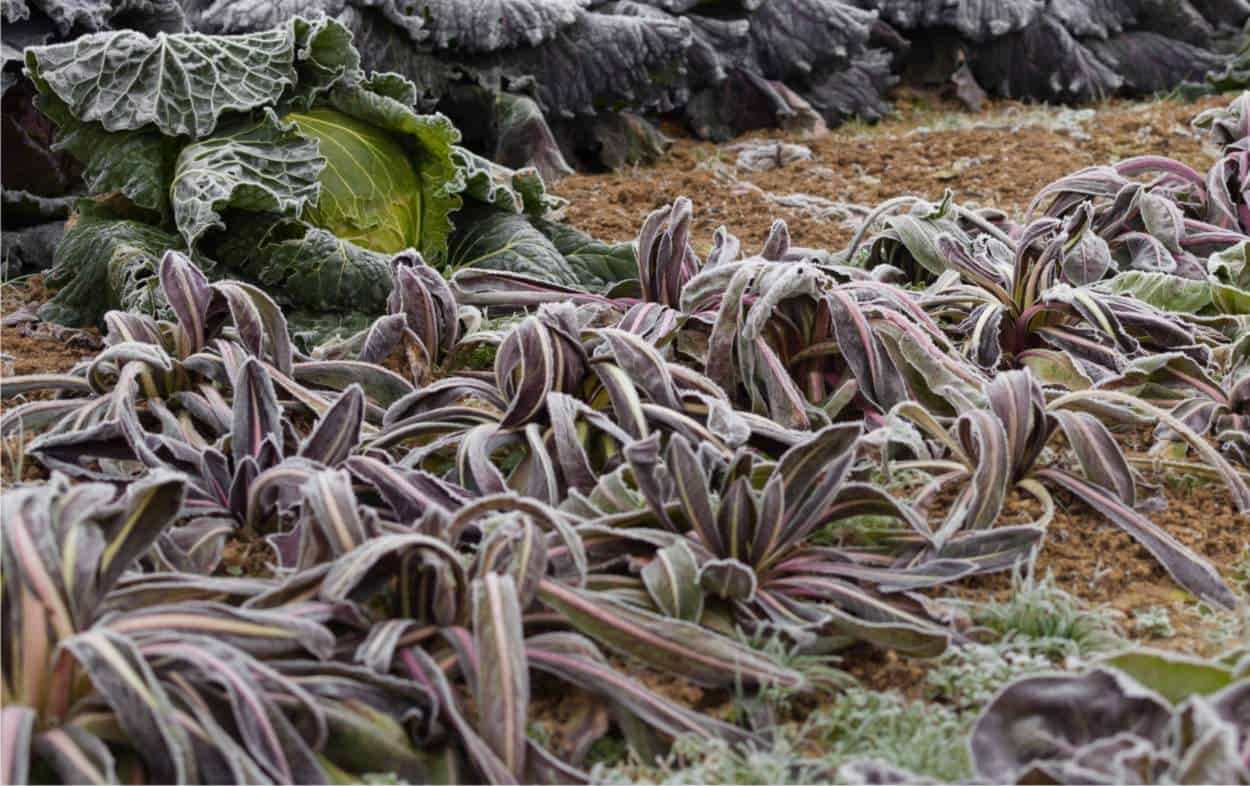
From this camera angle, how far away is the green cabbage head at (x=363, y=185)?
12.6ft

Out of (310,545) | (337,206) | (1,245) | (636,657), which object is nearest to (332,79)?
(337,206)

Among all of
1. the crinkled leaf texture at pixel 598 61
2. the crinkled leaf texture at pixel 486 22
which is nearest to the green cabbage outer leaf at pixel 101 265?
the crinkled leaf texture at pixel 486 22

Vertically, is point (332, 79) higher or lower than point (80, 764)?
higher

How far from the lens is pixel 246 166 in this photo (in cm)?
359

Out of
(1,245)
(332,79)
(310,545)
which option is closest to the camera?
(310,545)

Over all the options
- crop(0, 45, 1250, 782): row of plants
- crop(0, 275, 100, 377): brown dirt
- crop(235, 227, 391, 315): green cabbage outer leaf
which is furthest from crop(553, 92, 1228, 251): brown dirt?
crop(0, 275, 100, 377): brown dirt

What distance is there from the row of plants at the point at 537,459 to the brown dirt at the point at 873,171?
A: 819mm

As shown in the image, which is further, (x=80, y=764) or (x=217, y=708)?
(x=217, y=708)

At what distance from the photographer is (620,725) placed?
1.95 metres

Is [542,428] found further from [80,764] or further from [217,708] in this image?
[80,764]

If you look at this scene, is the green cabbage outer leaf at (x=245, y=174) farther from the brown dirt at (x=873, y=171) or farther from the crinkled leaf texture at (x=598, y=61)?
the crinkled leaf texture at (x=598, y=61)

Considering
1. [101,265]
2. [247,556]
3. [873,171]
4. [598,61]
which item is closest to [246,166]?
[101,265]

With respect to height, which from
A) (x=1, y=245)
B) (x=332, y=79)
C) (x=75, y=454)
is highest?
(x=332, y=79)

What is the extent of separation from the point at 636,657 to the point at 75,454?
4.19 feet
